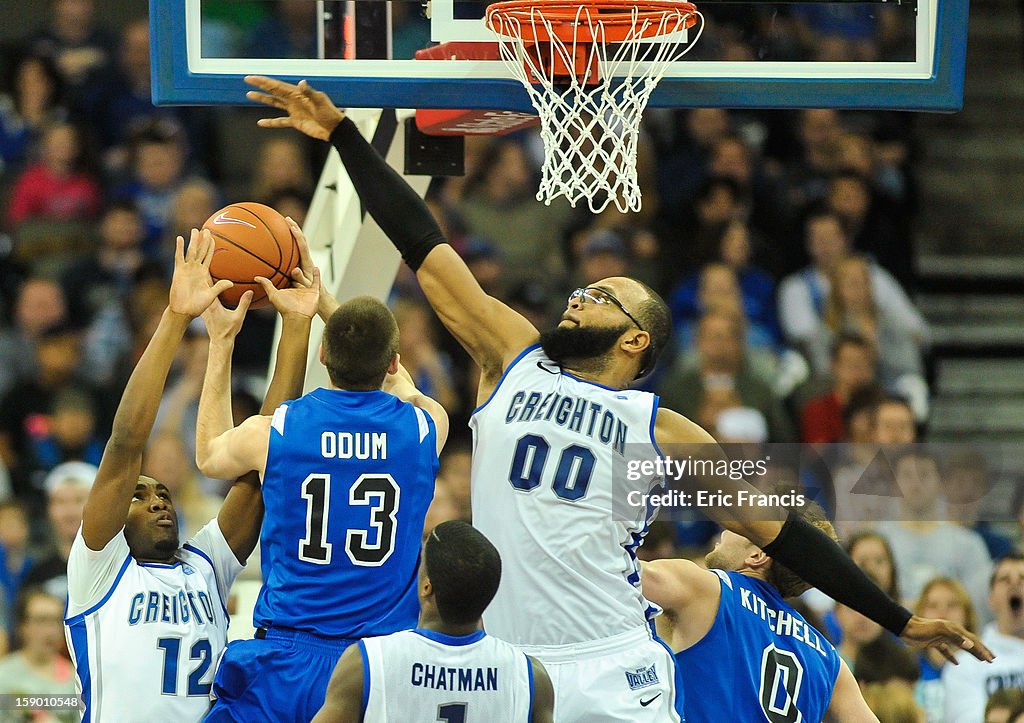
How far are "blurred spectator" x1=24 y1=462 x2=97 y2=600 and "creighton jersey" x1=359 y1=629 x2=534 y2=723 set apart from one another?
402cm

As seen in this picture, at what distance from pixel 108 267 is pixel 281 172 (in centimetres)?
117

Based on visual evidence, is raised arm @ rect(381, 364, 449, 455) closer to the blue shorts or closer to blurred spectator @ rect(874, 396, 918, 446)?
the blue shorts

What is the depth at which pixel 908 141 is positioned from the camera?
1091 cm

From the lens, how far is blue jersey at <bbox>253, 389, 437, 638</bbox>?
4449 millimetres

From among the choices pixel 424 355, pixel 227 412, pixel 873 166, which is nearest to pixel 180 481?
pixel 424 355

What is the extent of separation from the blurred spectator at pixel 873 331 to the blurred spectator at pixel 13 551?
4674 mm

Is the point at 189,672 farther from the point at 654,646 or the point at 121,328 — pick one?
the point at 121,328

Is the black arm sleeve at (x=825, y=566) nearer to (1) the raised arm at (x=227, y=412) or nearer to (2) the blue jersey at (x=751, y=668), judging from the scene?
(2) the blue jersey at (x=751, y=668)

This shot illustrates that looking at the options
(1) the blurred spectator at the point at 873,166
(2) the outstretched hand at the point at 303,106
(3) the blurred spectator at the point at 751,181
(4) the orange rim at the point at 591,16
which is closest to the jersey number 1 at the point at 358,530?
(2) the outstretched hand at the point at 303,106

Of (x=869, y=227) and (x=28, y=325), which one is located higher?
(x=869, y=227)

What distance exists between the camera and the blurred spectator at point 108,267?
9.34 m

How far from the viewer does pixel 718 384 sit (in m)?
9.25

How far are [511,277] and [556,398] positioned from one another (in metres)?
5.32

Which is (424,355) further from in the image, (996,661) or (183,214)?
(996,661)
